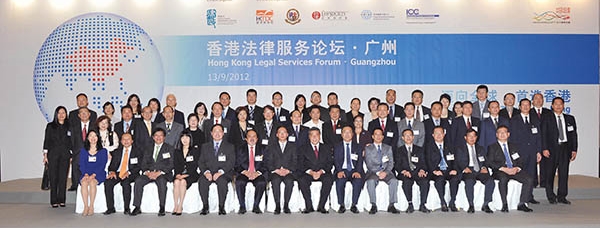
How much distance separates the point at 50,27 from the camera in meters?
8.41

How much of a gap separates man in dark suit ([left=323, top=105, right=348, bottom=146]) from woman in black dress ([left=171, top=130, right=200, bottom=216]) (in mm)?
1407

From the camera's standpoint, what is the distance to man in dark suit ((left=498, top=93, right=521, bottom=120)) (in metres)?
6.92

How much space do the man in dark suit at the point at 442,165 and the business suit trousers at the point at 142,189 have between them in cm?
274

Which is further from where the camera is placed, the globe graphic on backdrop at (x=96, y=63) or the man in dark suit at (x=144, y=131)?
the globe graphic on backdrop at (x=96, y=63)

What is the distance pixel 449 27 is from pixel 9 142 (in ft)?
20.6

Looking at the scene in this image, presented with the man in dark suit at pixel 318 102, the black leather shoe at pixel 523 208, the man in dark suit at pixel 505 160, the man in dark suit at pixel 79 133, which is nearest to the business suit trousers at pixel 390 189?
the man in dark suit at pixel 505 160

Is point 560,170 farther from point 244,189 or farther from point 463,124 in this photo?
point 244,189

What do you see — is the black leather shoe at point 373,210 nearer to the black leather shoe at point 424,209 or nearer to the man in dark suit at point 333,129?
the black leather shoe at point 424,209

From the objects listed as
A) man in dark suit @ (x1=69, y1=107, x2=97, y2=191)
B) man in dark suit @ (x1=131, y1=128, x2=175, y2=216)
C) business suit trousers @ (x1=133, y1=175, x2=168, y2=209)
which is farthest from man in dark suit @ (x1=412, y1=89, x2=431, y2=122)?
man in dark suit @ (x1=69, y1=107, x2=97, y2=191)

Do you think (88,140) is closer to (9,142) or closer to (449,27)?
(9,142)

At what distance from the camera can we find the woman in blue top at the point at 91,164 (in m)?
6.27

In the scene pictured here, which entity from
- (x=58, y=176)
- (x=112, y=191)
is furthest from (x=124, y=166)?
(x=58, y=176)

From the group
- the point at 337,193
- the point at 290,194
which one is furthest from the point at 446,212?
the point at 290,194

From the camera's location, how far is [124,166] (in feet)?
21.2
